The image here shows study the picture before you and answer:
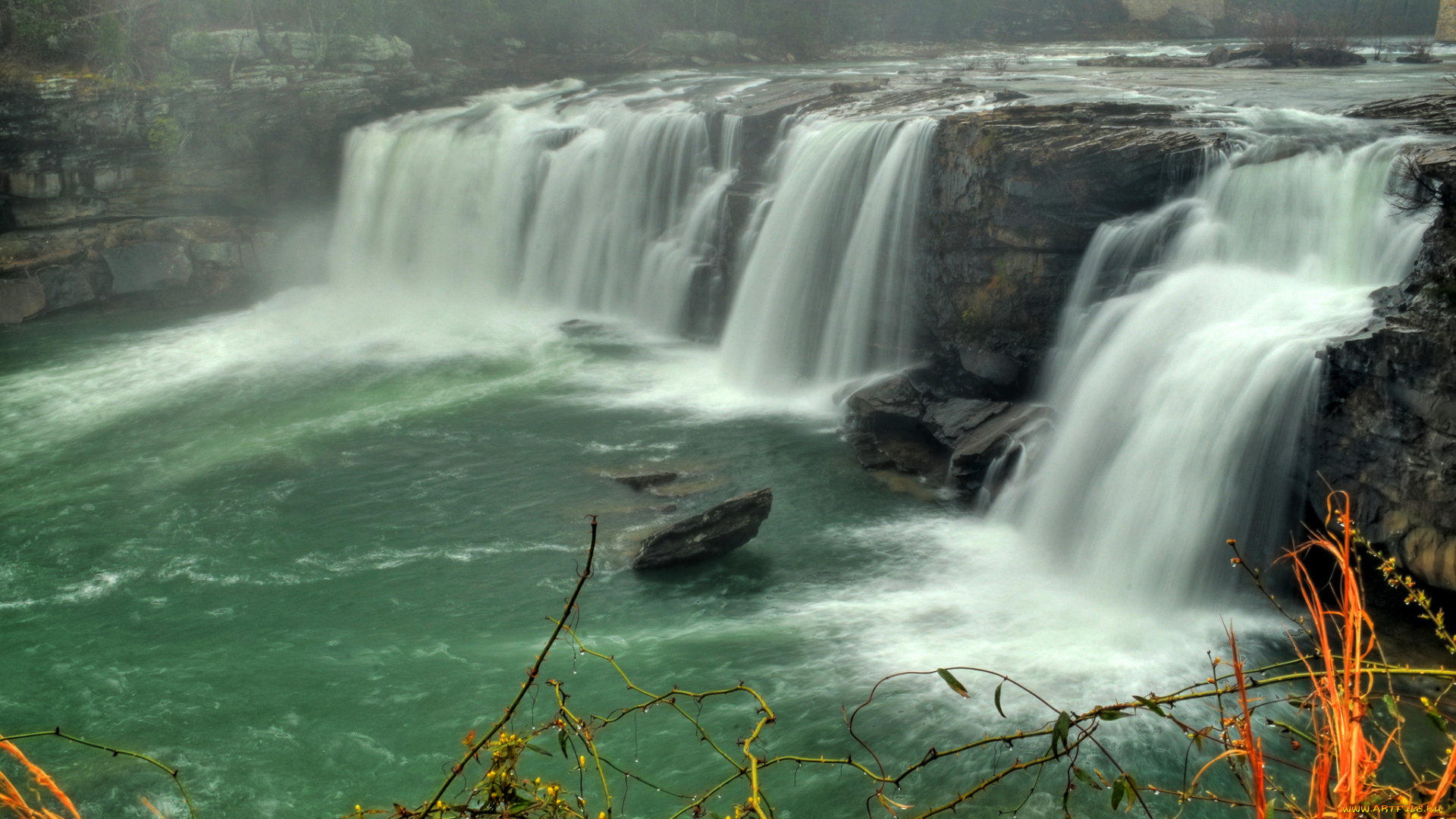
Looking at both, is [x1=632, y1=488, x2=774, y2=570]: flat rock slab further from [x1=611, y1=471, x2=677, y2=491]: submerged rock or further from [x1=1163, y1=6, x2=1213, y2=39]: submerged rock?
[x1=1163, y1=6, x2=1213, y2=39]: submerged rock

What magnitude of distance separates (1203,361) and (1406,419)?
1976 mm

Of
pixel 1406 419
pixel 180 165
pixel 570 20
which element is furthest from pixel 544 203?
pixel 1406 419

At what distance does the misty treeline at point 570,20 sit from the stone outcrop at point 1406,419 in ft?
73.5

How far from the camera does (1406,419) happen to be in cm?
856

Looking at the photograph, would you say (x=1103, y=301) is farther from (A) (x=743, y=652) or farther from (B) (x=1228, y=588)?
(A) (x=743, y=652)

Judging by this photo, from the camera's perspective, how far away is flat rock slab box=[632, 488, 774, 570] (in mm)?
10797

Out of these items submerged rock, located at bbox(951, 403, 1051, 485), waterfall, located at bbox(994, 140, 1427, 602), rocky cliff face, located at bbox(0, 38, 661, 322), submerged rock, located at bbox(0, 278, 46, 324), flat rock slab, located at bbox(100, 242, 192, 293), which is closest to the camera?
waterfall, located at bbox(994, 140, 1427, 602)

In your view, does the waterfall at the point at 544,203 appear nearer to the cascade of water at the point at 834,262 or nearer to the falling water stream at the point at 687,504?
the falling water stream at the point at 687,504

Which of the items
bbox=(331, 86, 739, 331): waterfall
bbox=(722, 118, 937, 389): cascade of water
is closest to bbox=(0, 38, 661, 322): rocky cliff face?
bbox=(331, 86, 739, 331): waterfall

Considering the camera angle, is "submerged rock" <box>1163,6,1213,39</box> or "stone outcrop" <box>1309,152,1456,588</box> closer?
"stone outcrop" <box>1309,152,1456,588</box>

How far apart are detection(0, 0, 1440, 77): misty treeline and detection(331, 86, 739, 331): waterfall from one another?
4833 mm

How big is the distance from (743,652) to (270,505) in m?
6.35

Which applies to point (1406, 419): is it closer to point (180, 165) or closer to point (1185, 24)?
point (180, 165)

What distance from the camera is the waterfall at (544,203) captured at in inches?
774
